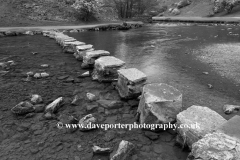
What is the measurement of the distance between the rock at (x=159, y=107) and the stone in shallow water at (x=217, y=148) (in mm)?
1276

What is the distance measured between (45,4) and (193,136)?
36.0 metres

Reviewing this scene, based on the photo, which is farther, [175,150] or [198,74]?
[198,74]

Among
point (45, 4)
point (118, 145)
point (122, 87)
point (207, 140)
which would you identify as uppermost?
point (45, 4)

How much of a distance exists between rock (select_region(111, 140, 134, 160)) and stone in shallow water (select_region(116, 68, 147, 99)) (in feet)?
6.30

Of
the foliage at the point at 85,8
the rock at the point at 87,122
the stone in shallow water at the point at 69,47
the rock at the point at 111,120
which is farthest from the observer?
the foliage at the point at 85,8

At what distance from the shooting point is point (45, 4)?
106ft

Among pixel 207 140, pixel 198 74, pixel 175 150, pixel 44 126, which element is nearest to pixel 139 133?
pixel 175 150

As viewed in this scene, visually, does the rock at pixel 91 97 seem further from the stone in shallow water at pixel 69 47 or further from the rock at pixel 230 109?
the stone in shallow water at pixel 69 47

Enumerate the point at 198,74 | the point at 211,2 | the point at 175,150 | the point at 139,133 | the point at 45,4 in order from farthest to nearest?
the point at 211,2 < the point at 45,4 < the point at 198,74 < the point at 139,133 < the point at 175,150

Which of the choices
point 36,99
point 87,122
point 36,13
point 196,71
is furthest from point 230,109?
point 36,13

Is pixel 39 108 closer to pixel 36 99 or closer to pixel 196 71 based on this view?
pixel 36 99

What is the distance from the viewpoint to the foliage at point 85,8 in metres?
31.6

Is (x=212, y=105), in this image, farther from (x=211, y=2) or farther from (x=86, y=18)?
(x=211, y=2)

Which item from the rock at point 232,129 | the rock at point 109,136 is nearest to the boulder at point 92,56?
the rock at point 109,136
